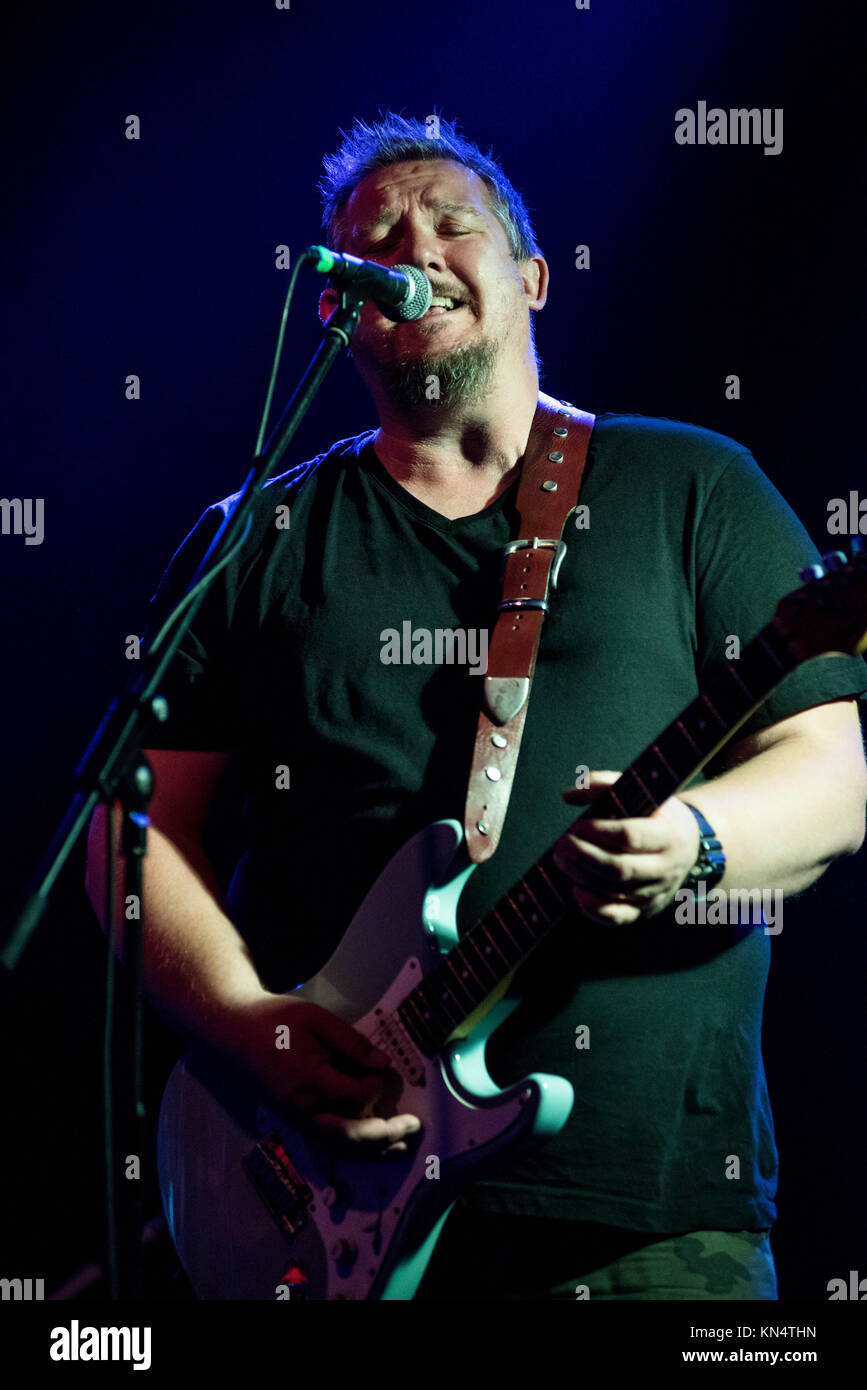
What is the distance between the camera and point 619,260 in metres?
2.97

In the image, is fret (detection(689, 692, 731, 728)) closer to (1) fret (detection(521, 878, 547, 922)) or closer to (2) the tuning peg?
(2) the tuning peg

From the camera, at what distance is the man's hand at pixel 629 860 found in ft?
5.38

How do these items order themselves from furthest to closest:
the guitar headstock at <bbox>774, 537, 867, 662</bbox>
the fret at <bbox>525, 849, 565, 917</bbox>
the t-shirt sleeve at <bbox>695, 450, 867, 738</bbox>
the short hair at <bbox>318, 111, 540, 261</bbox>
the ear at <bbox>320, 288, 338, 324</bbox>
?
the short hair at <bbox>318, 111, 540, 261</bbox> < the ear at <bbox>320, 288, 338, 324</bbox> < the t-shirt sleeve at <bbox>695, 450, 867, 738</bbox> < the fret at <bbox>525, 849, 565, 917</bbox> < the guitar headstock at <bbox>774, 537, 867, 662</bbox>

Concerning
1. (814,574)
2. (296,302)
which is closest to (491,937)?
(814,574)

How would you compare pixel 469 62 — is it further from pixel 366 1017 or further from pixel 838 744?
pixel 366 1017

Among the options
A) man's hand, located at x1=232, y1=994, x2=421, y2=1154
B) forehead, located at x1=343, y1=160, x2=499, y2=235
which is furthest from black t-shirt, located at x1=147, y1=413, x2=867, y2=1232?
forehead, located at x1=343, y1=160, x2=499, y2=235

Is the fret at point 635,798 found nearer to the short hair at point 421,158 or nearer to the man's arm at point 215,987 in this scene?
the man's arm at point 215,987

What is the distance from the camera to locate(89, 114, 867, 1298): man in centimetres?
186

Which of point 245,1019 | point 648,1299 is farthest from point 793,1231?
point 245,1019

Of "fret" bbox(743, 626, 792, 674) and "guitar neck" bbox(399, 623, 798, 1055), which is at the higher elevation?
"fret" bbox(743, 626, 792, 674)

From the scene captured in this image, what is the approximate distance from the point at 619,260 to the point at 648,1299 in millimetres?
2266

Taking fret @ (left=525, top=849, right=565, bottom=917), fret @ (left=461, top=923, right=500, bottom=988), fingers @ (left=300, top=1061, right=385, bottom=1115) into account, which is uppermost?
fret @ (left=525, top=849, right=565, bottom=917)

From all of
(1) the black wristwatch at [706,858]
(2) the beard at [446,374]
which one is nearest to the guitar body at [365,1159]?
(1) the black wristwatch at [706,858]

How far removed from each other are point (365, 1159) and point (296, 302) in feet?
7.42
